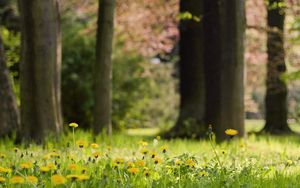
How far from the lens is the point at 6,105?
10469mm

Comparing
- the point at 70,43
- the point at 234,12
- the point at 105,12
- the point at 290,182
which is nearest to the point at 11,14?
the point at 70,43

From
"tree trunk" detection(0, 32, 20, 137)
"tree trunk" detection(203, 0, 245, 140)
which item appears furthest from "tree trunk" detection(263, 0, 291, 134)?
"tree trunk" detection(0, 32, 20, 137)

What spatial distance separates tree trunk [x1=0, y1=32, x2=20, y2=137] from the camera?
10.4 metres

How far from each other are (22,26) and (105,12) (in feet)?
5.80

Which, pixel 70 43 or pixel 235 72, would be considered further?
pixel 70 43

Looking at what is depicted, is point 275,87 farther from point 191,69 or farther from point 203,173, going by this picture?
point 203,173

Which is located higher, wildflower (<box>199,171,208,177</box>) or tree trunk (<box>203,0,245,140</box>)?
tree trunk (<box>203,0,245,140</box>)

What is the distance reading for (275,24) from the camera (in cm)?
1680

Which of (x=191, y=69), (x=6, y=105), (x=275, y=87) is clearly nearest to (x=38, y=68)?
(x=6, y=105)

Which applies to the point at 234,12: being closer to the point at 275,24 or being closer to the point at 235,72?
the point at 235,72

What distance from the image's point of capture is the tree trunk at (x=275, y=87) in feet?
54.4

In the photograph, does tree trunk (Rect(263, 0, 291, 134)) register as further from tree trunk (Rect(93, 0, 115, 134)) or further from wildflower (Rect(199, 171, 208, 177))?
wildflower (Rect(199, 171, 208, 177))

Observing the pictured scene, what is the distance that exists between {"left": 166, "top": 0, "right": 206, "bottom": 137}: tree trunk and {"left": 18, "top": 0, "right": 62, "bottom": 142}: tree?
6.12 m

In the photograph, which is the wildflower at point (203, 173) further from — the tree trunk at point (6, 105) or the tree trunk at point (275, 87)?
the tree trunk at point (275, 87)
